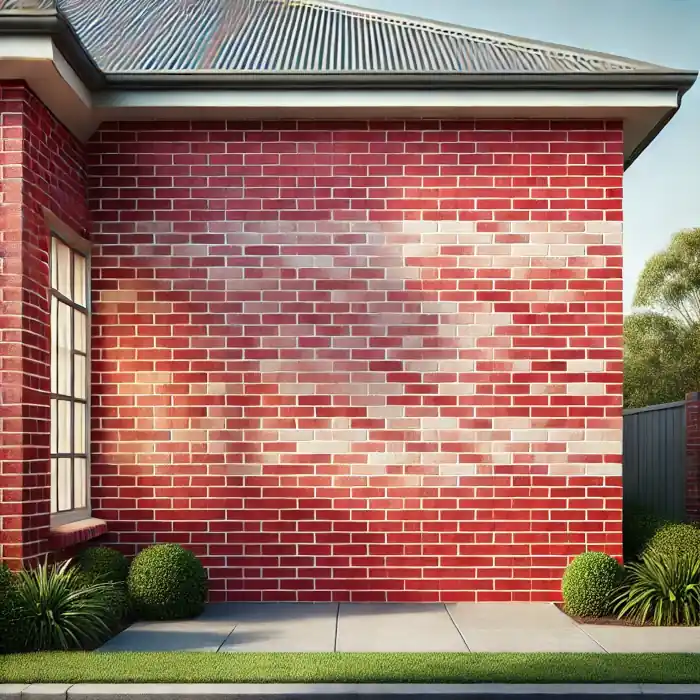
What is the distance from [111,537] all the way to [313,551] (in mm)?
1907

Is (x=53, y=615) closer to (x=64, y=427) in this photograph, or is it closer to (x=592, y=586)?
(x=64, y=427)

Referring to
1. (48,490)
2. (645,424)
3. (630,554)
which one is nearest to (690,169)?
(645,424)

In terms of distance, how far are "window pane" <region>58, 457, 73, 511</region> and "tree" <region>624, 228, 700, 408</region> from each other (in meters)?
36.7

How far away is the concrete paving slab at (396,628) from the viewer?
7566mm

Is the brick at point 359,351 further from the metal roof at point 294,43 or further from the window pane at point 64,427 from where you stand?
the metal roof at point 294,43

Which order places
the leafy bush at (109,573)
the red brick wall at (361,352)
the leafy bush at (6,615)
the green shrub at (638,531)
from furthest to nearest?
the green shrub at (638,531) < the red brick wall at (361,352) < the leafy bush at (109,573) < the leafy bush at (6,615)

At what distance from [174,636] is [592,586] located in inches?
139

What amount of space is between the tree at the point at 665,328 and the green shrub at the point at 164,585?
36.7 metres

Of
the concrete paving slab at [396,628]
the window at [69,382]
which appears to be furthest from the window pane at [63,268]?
the concrete paving slab at [396,628]

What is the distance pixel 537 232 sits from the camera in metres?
9.76

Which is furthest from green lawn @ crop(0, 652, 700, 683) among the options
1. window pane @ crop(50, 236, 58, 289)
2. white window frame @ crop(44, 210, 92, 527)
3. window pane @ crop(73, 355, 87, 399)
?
window pane @ crop(50, 236, 58, 289)

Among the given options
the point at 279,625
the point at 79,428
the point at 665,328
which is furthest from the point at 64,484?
the point at 665,328

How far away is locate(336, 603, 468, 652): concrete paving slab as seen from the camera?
7566 mm

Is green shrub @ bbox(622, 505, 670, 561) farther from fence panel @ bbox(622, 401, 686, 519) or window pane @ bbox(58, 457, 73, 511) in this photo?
window pane @ bbox(58, 457, 73, 511)
